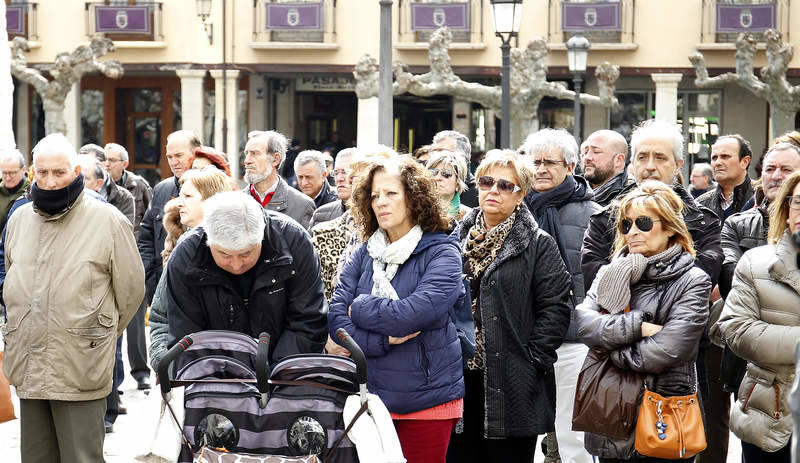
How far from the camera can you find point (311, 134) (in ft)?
110

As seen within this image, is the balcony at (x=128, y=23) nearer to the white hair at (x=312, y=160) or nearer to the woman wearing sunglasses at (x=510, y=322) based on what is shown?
the white hair at (x=312, y=160)

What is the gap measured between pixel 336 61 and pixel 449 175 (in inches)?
980

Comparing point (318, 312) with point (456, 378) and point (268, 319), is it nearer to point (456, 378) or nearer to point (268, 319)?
point (268, 319)

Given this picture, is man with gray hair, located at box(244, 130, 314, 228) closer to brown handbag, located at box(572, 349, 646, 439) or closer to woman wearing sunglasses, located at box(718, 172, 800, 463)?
brown handbag, located at box(572, 349, 646, 439)

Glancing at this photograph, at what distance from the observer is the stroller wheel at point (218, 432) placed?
12.8 ft

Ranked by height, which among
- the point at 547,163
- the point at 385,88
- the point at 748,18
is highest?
the point at 748,18

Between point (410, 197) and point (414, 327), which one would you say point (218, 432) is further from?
point (410, 197)

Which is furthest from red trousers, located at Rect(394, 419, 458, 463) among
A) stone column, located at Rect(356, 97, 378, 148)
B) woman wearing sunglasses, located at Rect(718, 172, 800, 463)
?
stone column, located at Rect(356, 97, 378, 148)

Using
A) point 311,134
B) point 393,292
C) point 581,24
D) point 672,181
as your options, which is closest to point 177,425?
point 393,292

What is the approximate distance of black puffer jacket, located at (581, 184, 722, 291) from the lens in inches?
223

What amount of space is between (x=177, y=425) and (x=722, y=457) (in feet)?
12.0

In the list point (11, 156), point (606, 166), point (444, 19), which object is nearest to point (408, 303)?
point (606, 166)

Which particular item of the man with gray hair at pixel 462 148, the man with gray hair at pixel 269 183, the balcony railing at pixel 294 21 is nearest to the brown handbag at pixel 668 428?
the man with gray hair at pixel 462 148

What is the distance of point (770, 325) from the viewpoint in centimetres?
478
